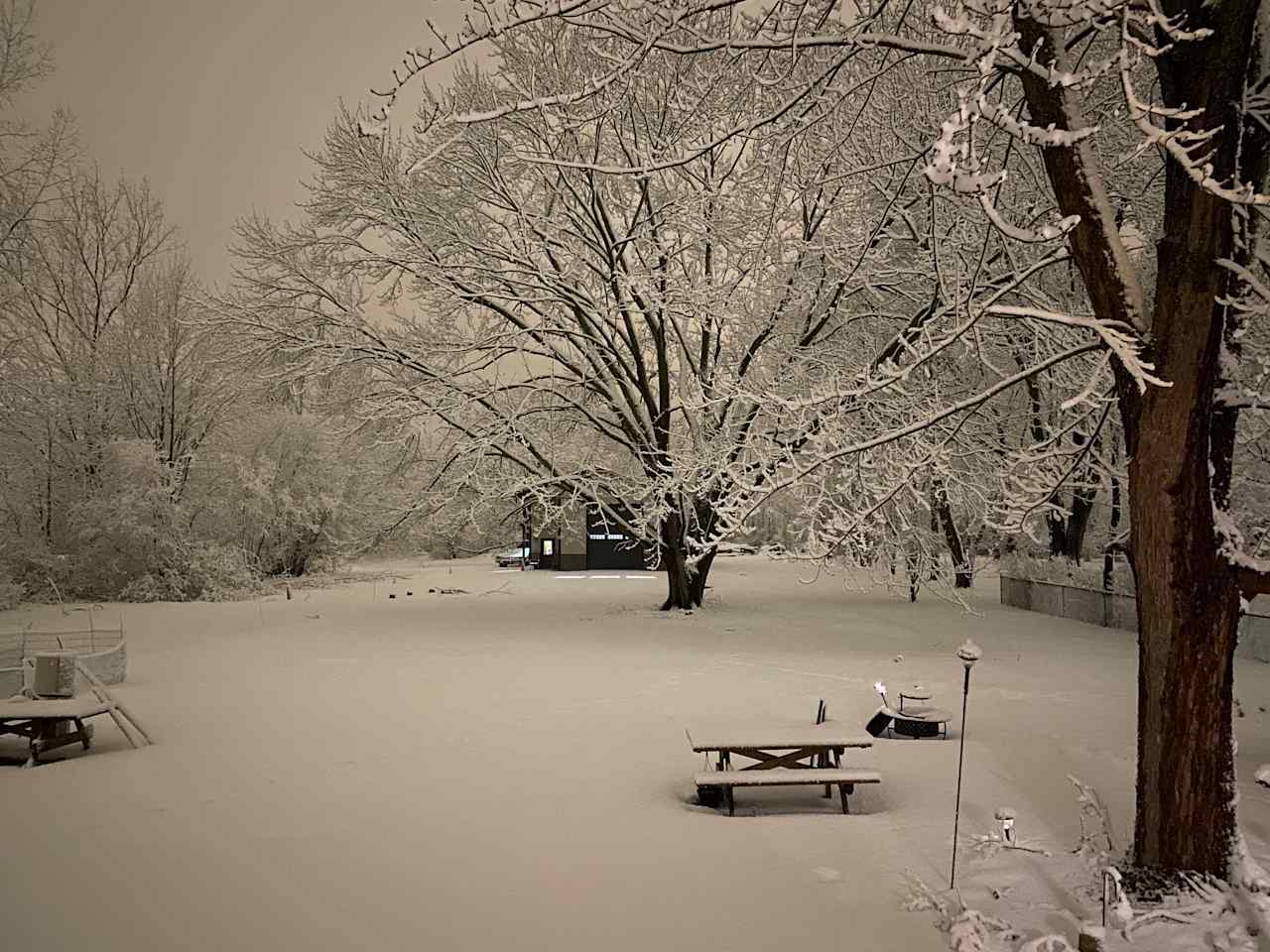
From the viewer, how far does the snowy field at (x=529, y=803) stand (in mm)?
4840

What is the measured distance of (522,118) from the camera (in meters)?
17.2

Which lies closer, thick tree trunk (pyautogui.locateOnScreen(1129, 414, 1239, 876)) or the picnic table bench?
thick tree trunk (pyautogui.locateOnScreen(1129, 414, 1239, 876))

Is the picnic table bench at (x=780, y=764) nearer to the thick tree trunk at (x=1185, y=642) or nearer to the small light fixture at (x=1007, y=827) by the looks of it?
the small light fixture at (x=1007, y=827)

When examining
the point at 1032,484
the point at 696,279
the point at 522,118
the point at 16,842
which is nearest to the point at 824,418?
the point at 1032,484

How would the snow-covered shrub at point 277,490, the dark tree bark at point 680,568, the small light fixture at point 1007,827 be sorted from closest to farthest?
the small light fixture at point 1007,827, the dark tree bark at point 680,568, the snow-covered shrub at point 277,490

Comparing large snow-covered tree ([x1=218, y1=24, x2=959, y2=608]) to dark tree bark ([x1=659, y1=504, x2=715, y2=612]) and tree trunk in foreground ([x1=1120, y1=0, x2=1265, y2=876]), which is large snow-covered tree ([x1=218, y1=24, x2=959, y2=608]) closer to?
dark tree bark ([x1=659, y1=504, x2=715, y2=612])

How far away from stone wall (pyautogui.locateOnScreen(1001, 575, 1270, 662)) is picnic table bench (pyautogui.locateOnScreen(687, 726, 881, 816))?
31.1 feet

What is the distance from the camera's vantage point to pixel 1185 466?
4.63 metres

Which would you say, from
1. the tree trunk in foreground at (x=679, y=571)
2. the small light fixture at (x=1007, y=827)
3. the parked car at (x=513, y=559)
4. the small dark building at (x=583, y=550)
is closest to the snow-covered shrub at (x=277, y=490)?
the small dark building at (x=583, y=550)

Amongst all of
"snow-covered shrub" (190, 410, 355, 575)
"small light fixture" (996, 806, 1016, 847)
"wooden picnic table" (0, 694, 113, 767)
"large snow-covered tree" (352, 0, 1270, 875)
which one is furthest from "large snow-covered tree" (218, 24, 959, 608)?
"large snow-covered tree" (352, 0, 1270, 875)

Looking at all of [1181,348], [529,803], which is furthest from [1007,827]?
[529,803]

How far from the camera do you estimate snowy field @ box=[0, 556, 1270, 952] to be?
15.9 ft

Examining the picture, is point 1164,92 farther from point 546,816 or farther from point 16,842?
point 16,842

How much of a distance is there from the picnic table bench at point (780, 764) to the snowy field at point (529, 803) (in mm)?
220
